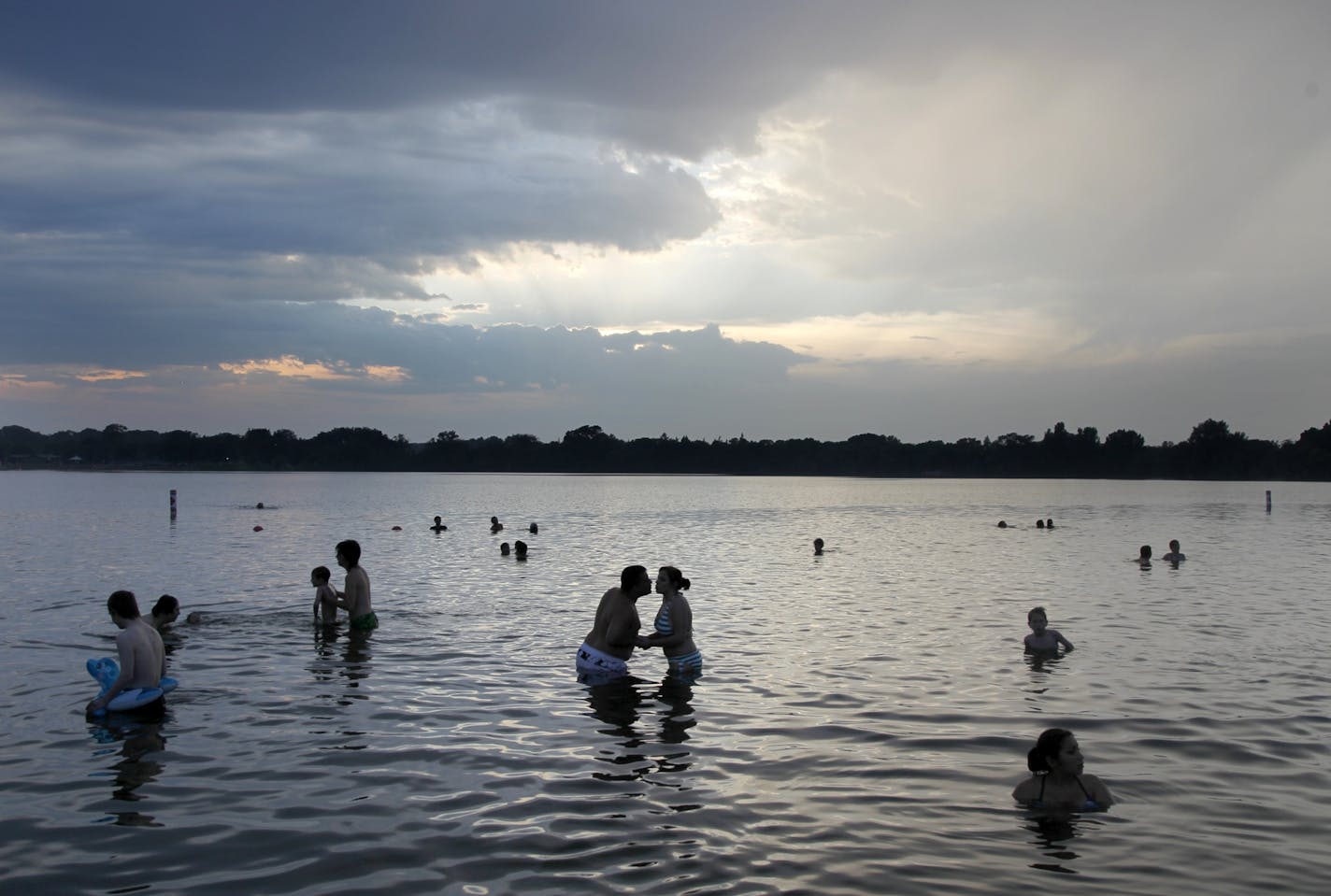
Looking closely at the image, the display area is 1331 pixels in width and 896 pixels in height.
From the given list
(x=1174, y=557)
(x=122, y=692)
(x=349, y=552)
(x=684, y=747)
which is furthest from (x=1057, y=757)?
(x=1174, y=557)

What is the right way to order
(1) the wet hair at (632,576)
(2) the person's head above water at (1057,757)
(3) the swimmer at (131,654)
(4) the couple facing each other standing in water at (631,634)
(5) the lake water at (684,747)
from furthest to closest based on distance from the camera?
(4) the couple facing each other standing in water at (631,634), (1) the wet hair at (632,576), (3) the swimmer at (131,654), (2) the person's head above water at (1057,757), (5) the lake water at (684,747)

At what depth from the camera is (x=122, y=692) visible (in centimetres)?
1256

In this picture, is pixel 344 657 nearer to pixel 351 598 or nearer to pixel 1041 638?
pixel 351 598

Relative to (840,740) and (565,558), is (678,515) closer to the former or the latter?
(565,558)

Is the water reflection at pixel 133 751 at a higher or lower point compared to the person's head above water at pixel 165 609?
lower

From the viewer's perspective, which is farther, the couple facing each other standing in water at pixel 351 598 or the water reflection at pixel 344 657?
the couple facing each other standing in water at pixel 351 598

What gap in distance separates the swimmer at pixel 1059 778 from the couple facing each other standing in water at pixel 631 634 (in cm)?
659

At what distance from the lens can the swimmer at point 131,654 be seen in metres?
12.4

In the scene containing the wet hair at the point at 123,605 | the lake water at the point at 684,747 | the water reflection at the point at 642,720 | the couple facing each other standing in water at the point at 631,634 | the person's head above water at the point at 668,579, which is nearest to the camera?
the lake water at the point at 684,747

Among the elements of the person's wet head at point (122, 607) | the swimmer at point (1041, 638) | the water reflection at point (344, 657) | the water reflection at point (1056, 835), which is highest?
the person's wet head at point (122, 607)

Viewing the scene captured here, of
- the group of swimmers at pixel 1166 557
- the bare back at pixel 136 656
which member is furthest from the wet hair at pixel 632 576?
the group of swimmers at pixel 1166 557

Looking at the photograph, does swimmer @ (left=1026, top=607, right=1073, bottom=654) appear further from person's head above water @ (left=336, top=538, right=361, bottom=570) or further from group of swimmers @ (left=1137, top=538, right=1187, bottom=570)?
group of swimmers @ (left=1137, top=538, right=1187, bottom=570)

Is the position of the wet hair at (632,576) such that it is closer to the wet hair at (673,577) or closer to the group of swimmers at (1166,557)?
the wet hair at (673,577)

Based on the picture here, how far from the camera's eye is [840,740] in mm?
12023
